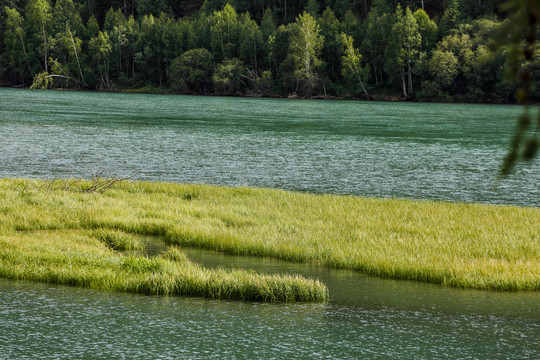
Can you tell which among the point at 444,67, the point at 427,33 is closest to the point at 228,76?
the point at 427,33

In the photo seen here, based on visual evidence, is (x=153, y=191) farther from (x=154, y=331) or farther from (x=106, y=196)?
(x=154, y=331)

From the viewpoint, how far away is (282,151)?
49.4m

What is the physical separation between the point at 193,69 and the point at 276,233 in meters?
128

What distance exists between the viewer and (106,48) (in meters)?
155

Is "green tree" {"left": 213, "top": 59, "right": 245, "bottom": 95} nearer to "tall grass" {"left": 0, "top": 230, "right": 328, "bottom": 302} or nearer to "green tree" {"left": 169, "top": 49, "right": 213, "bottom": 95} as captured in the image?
"green tree" {"left": 169, "top": 49, "right": 213, "bottom": 95}

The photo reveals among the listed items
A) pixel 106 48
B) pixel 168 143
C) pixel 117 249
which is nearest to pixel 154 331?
pixel 117 249

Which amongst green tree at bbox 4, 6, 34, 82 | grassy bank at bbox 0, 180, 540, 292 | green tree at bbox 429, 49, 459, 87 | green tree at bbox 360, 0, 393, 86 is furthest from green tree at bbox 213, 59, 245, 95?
grassy bank at bbox 0, 180, 540, 292

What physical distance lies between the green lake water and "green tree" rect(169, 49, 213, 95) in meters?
53.3

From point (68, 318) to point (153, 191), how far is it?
16.3m

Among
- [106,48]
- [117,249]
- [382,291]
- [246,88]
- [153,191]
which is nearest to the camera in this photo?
[382,291]

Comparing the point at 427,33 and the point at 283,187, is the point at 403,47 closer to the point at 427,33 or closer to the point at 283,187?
the point at 427,33

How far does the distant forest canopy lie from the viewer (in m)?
124

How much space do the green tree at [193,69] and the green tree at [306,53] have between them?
19160 millimetres

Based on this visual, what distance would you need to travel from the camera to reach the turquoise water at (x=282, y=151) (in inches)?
1397
